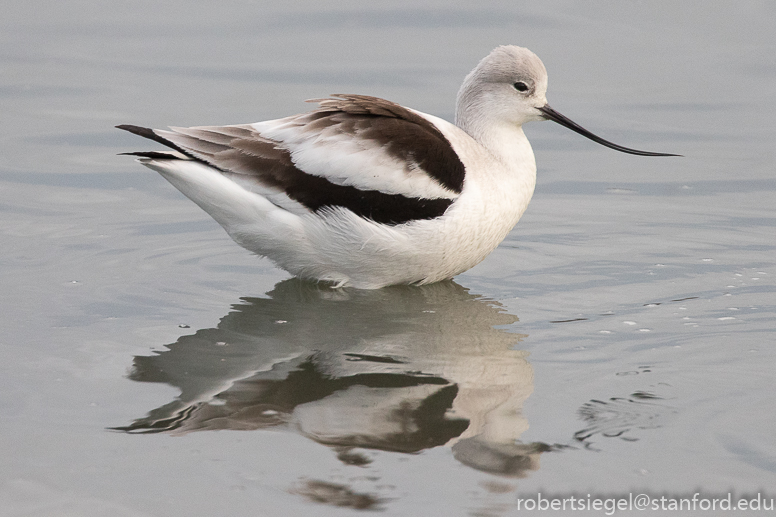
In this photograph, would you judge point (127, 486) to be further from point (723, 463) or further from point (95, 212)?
point (95, 212)

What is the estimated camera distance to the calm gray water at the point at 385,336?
415 centimetres

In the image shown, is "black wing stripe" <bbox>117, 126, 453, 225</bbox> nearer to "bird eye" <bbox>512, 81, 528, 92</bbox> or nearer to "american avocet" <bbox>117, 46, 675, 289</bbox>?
"american avocet" <bbox>117, 46, 675, 289</bbox>

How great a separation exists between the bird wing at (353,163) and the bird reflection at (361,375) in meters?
0.62

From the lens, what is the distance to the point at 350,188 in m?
6.02

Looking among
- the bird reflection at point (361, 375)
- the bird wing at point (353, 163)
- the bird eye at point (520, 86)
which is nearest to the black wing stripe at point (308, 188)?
the bird wing at point (353, 163)

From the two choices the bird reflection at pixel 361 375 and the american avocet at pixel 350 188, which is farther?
the american avocet at pixel 350 188

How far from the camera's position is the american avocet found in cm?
601

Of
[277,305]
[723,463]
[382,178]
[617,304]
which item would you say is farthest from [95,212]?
[723,463]

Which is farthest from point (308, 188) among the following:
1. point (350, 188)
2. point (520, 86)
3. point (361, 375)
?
point (520, 86)

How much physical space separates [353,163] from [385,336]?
3.41 feet

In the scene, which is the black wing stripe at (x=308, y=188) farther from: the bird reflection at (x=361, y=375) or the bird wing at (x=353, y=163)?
the bird reflection at (x=361, y=375)

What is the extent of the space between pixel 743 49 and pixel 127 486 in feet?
31.1

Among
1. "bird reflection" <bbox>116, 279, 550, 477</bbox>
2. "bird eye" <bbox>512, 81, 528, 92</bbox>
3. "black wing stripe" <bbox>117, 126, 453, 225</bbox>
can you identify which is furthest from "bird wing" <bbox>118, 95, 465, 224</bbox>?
"bird eye" <bbox>512, 81, 528, 92</bbox>

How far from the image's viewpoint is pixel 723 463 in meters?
4.25
